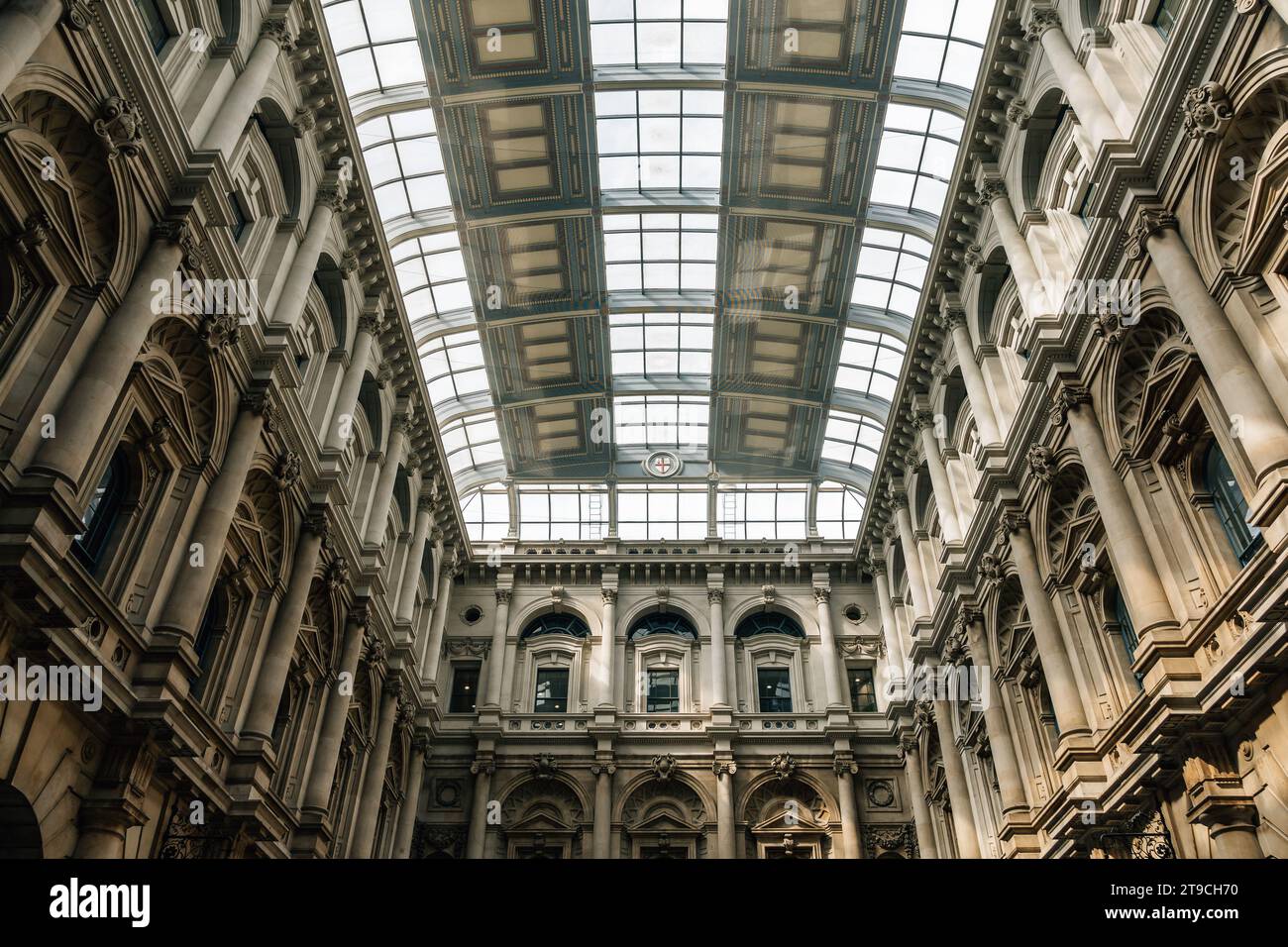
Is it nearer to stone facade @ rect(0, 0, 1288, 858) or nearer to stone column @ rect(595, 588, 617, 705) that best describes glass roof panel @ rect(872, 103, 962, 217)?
stone facade @ rect(0, 0, 1288, 858)

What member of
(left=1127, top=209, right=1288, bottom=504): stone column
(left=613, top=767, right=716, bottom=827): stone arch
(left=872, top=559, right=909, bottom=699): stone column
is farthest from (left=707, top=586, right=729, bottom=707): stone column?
(left=1127, top=209, right=1288, bottom=504): stone column

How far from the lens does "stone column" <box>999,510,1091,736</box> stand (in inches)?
759

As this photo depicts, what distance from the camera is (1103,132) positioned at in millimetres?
18188

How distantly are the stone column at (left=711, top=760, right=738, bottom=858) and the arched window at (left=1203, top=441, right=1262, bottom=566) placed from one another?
19882 mm

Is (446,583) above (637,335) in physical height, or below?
below

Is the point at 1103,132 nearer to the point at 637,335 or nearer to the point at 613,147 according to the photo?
the point at 613,147

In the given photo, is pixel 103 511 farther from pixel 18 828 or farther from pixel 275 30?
pixel 275 30

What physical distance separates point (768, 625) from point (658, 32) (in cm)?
2197

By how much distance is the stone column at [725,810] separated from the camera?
32062 millimetres

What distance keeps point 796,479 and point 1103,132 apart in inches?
998

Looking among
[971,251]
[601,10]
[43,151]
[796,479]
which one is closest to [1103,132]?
[971,251]

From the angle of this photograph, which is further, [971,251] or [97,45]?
[971,251]

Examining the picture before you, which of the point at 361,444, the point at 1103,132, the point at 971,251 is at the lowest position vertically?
the point at 1103,132

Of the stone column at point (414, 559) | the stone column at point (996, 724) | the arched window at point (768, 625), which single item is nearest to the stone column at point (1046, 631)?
the stone column at point (996, 724)
